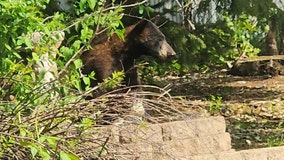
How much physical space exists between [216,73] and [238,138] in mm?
5034

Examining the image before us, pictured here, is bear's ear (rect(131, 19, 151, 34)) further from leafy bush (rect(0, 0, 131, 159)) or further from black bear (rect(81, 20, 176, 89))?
leafy bush (rect(0, 0, 131, 159))

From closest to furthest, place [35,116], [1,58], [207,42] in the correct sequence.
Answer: [35,116], [1,58], [207,42]

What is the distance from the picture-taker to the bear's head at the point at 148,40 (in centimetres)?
796

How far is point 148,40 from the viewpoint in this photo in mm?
8016

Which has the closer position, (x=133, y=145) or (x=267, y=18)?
(x=133, y=145)

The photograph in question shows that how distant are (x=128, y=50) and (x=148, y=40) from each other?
28cm

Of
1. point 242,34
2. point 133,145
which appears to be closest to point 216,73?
point 242,34

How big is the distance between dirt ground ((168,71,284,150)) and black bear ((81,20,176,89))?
2.25 feet

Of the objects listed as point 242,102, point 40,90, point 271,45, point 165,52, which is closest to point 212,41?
point 242,102

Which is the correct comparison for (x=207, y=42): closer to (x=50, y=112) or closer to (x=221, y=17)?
(x=221, y=17)

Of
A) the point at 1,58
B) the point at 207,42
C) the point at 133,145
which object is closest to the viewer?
the point at 1,58

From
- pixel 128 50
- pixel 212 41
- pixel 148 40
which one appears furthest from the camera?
pixel 212 41

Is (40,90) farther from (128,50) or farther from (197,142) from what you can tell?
(128,50)

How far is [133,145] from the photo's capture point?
432 cm
